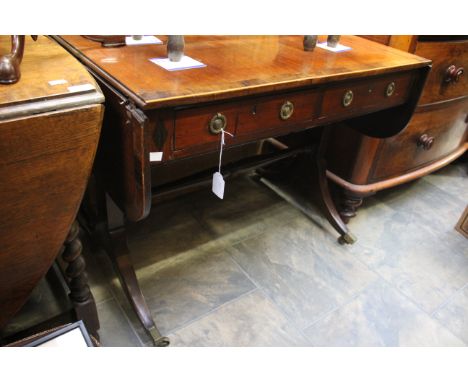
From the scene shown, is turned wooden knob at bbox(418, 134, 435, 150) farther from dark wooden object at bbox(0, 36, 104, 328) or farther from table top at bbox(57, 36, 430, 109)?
dark wooden object at bbox(0, 36, 104, 328)

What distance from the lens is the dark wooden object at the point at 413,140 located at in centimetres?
164

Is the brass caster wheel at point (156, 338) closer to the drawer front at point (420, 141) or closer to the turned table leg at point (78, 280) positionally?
the turned table leg at point (78, 280)

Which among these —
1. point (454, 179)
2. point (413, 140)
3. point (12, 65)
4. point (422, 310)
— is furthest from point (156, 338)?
point (454, 179)

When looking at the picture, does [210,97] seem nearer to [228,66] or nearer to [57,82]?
[228,66]

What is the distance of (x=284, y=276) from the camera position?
1.60m

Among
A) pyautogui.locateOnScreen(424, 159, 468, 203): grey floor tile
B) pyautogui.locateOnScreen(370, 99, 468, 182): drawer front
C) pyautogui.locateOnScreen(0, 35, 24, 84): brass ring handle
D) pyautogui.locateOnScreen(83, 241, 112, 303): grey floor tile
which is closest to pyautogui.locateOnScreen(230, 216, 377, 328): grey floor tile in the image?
pyautogui.locateOnScreen(370, 99, 468, 182): drawer front

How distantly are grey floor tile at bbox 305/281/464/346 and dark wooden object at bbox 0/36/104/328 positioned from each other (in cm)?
93

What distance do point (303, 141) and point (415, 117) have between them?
1.62 feet

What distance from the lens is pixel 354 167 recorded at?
1.79 m

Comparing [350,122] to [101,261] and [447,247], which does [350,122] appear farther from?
[101,261]

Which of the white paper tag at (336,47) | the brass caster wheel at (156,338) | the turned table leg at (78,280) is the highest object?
the white paper tag at (336,47)

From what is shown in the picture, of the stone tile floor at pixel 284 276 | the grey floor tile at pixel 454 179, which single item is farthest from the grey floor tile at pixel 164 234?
the grey floor tile at pixel 454 179

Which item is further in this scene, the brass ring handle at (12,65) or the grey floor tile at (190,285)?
A: the grey floor tile at (190,285)

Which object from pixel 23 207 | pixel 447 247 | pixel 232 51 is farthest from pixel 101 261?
pixel 447 247
